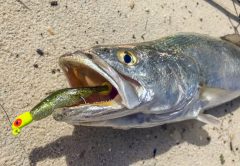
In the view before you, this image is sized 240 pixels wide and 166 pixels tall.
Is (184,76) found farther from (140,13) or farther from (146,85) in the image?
(140,13)

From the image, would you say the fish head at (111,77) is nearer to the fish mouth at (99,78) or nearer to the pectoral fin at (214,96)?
the fish mouth at (99,78)

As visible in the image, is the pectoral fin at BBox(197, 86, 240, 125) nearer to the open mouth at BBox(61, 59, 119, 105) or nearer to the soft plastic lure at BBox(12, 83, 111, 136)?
the open mouth at BBox(61, 59, 119, 105)

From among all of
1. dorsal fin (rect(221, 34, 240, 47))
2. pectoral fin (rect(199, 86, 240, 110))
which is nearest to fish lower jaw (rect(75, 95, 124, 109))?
pectoral fin (rect(199, 86, 240, 110))

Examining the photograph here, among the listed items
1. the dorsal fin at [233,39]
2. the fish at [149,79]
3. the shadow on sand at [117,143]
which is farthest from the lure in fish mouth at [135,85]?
the dorsal fin at [233,39]

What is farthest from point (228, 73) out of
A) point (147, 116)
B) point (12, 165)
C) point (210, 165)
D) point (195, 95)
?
point (12, 165)

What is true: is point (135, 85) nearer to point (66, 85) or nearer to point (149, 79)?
point (149, 79)
